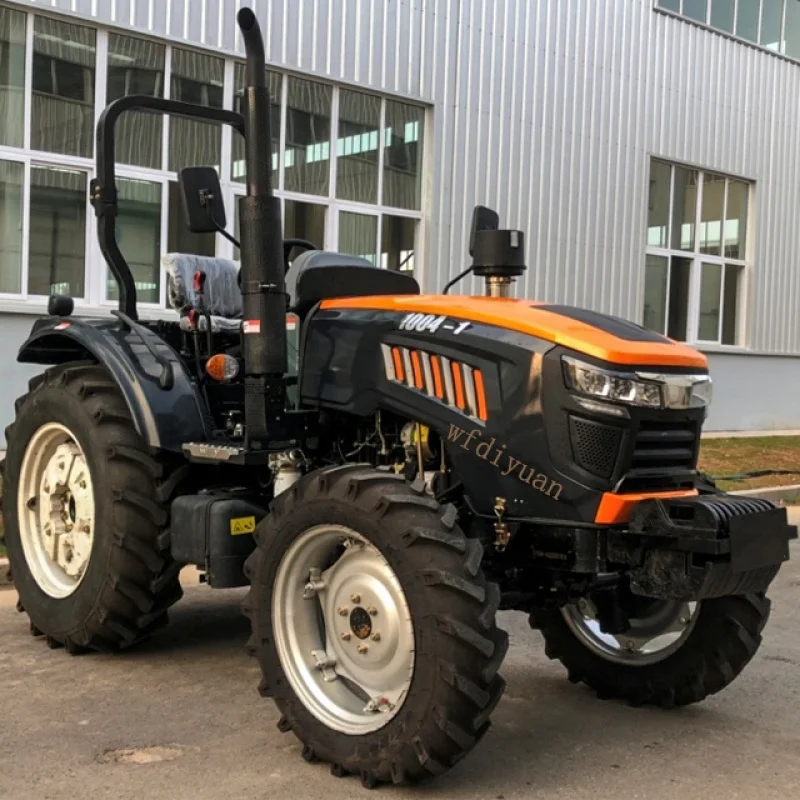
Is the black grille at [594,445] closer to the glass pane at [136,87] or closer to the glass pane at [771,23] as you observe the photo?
the glass pane at [136,87]

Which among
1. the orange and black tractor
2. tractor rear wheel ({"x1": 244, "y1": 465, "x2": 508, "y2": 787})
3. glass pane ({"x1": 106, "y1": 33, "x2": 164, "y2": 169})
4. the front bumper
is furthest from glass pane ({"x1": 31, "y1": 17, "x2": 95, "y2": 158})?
the front bumper

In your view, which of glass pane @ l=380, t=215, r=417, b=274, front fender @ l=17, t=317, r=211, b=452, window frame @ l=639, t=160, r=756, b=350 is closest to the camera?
front fender @ l=17, t=317, r=211, b=452

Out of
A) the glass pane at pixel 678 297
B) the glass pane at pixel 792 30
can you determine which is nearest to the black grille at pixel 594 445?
the glass pane at pixel 678 297

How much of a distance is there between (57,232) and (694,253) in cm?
Answer: 1124

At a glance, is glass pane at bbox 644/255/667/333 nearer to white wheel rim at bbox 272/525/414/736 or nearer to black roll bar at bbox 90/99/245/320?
black roll bar at bbox 90/99/245/320

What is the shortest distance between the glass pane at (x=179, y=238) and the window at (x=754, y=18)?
910 centimetres

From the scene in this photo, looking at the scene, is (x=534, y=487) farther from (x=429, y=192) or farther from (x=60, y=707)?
(x=429, y=192)

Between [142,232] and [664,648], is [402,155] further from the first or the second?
[664,648]

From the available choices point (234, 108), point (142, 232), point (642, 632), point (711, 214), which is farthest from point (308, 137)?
point (642, 632)

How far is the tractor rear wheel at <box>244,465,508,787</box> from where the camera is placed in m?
3.51

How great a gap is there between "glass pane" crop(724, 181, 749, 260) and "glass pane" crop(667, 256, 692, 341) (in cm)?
113

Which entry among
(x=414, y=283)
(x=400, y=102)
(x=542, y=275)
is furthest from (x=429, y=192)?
(x=414, y=283)

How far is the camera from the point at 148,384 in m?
5.00

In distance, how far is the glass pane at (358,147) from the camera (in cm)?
1399
